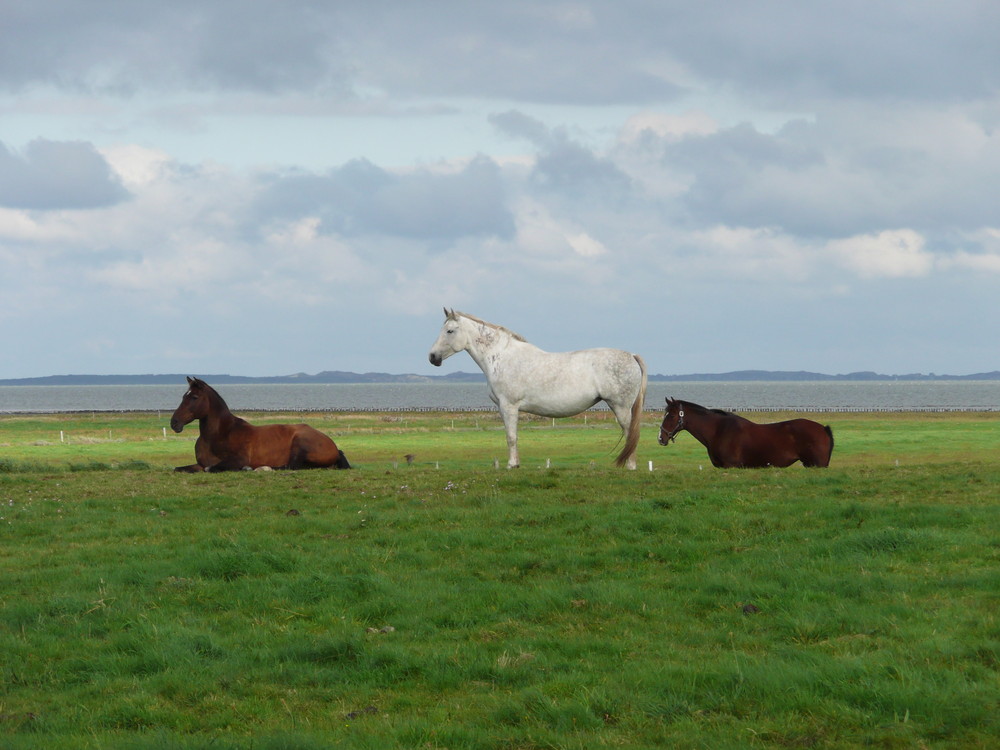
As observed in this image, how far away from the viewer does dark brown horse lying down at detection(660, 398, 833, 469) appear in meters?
21.0

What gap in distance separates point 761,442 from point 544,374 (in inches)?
199

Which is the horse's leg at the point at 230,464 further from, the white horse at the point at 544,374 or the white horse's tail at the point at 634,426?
the white horse's tail at the point at 634,426

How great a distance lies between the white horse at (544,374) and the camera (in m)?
21.2

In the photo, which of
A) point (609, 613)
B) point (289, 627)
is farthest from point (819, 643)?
point (289, 627)

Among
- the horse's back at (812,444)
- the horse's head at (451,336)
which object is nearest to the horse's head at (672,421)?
the horse's back at (812,444)

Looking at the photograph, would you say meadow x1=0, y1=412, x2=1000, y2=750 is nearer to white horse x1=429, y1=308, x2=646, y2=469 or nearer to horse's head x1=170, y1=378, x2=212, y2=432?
horse's head x1=170, y1=378, x2=212, y2=432

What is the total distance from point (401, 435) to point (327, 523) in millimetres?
56969

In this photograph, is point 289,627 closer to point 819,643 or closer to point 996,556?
point 819,643

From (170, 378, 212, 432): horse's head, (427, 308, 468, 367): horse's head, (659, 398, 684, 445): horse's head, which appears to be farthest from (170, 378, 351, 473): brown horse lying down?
(659, 398, 684, 445): horse's head

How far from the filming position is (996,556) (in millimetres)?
10609

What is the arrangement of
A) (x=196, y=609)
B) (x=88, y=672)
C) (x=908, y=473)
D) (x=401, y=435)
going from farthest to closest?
(x=401, y=435)
(x=908, y=473)
(x=196, y=609)
(x=88, y=672)

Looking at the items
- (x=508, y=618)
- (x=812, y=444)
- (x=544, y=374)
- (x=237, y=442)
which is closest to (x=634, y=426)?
(x=544, y=374)

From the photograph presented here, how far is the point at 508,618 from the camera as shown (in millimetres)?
8945

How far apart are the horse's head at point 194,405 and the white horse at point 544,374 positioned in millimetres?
5186
